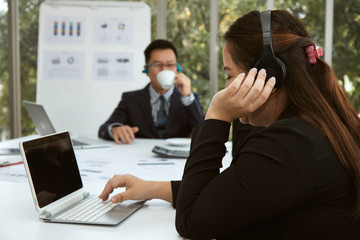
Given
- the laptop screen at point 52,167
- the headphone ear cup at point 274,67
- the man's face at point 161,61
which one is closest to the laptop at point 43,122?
the man's face at point 161,61

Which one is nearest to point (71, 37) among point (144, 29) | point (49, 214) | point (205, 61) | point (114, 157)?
point (144, 29)

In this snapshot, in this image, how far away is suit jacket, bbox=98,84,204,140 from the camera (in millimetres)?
2688

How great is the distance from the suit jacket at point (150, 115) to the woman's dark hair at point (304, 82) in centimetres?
169

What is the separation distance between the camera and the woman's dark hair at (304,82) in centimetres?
86

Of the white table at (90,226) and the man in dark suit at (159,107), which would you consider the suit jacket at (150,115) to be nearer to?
the man in dark suit at (159,107)

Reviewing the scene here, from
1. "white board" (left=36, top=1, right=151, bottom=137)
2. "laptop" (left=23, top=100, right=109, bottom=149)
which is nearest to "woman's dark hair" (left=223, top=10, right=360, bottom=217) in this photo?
"laptop" (left=23, top=100, right=109, bottom=149)

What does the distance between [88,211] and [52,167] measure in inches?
6.4

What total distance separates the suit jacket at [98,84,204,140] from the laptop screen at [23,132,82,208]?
145 centimetres

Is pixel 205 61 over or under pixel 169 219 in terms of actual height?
over

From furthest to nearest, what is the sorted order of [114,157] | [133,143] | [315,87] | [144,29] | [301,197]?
1. [144,29]
2. [133,143]
3. [114,157]
4. [315,87]
5. [301,197]

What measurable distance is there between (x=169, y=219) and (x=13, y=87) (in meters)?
3.41

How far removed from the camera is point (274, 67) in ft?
2.97

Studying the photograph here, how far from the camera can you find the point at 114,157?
195 centimetres

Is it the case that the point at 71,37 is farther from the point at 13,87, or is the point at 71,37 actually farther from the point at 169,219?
the point at 169,219
